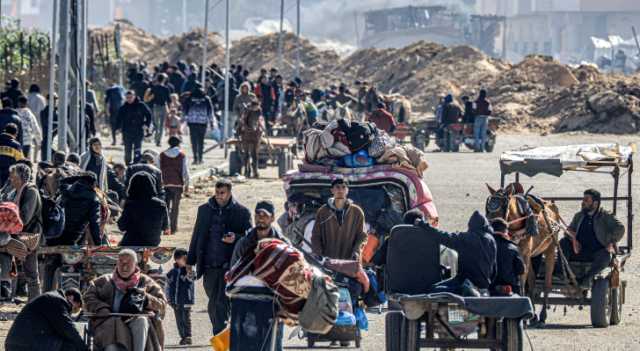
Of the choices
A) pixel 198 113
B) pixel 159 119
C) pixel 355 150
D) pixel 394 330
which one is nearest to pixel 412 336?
pixel 394 330

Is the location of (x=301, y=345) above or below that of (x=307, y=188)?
below

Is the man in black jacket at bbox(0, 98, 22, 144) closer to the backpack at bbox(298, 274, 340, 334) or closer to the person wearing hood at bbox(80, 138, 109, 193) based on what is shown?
the person wearing hood at bbox(80, 138, 109, 193)

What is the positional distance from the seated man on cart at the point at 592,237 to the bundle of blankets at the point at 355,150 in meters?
1.86

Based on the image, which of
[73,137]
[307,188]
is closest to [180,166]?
[73,137]

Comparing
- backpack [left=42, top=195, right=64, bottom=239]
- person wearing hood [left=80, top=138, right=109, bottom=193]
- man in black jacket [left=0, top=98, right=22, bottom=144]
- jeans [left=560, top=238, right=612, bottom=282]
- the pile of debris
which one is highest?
the pile of debris

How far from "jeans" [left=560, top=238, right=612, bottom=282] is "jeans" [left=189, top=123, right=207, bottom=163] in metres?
15.6

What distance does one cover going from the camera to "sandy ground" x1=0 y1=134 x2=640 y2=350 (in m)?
14.4

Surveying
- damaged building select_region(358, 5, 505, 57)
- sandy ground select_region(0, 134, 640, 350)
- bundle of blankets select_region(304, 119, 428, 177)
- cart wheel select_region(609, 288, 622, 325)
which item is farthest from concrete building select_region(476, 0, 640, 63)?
cart wheel select_region(609, 288, 622, 325)

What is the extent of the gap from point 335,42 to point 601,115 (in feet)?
297

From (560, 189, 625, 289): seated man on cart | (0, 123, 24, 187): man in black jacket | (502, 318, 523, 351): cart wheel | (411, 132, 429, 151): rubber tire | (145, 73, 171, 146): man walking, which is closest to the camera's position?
(502, 318, 523, 351): cart wheel

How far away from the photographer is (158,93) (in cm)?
3644

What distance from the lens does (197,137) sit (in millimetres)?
31734

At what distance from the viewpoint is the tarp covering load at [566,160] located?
56.2 ft

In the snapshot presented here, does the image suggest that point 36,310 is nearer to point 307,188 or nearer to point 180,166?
point 307,188
